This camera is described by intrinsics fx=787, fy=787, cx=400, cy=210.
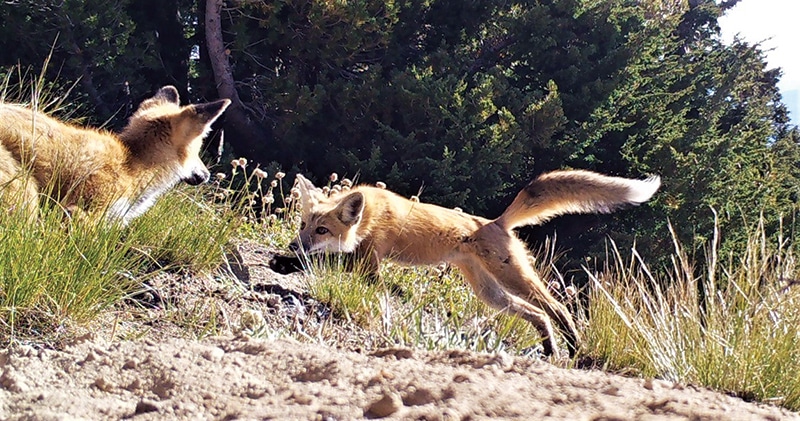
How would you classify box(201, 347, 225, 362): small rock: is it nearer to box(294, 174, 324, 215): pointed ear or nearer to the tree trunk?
box(294, 174, 324, 215): pointed ear

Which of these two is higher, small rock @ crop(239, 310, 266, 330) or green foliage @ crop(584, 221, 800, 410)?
green foliage @ crop(584, 221, 800, 410)

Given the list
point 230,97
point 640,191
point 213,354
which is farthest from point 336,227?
point 230,97

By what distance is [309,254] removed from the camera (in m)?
6.95

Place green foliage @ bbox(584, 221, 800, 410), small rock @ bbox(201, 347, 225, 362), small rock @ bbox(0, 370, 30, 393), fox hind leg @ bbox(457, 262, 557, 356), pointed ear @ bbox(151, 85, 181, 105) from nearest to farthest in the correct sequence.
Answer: small rock @ bbox(0, 370, 30, 393) < small rock @ bbox(201, 347, 225, 362) < green foliage @ bbox(584, 221, 800, 410) < fox hind leg @ bbox(457, 262, 557, 356) < pointed ear @ bbox(151, 85, 181, 105)

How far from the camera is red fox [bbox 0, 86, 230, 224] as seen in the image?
523cm

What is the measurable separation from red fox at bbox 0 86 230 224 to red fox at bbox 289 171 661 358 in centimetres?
127

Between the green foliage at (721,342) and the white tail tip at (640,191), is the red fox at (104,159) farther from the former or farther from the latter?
the white tail tip at (640,191)

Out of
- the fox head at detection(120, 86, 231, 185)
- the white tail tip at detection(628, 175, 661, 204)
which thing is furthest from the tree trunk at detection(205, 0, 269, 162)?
the white tail tip at detection(628, 175, 661, 204)

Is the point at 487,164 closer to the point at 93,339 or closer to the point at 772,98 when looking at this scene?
the point at 93,339

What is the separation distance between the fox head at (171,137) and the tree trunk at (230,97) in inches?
448

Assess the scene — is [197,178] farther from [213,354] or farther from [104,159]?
[213,354]

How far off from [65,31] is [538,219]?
12376mm

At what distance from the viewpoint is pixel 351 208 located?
7.20 meters

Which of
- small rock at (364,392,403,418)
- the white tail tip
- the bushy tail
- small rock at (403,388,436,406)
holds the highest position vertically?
the white tail tip
